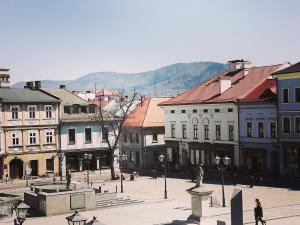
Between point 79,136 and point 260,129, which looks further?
point 79,136

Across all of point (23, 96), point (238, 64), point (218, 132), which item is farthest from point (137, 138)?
point (23, 96)

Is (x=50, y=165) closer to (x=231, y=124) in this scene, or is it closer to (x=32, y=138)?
(x=32, y=138)

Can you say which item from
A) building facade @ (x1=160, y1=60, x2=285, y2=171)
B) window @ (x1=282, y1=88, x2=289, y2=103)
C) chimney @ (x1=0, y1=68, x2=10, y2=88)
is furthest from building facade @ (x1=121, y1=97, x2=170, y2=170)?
window @ (x1=282, y1=88, x2=289, y2=103)

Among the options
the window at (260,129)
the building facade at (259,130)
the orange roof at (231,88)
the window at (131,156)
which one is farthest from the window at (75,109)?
the window at (260,129)

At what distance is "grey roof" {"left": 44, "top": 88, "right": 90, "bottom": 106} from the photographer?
59800mm

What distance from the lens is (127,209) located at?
33875mm

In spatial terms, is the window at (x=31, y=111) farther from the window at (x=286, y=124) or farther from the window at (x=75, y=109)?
the window at (x=286, y=124)

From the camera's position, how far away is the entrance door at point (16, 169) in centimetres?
5409

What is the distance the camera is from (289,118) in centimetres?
4662

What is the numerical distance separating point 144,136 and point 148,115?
12.6 ft

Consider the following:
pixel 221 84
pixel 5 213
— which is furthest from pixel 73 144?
pixel 5 213

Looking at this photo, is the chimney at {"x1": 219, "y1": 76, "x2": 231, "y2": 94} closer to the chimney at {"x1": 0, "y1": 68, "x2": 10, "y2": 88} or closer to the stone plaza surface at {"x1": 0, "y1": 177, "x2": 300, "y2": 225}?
the stone plaza surface at {"x1": 0, "y1": 177, "x2": 300, "y2": 225}

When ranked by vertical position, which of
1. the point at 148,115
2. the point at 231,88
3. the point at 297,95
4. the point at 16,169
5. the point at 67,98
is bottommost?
the point at 16,169

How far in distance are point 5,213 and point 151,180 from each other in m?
20.7
